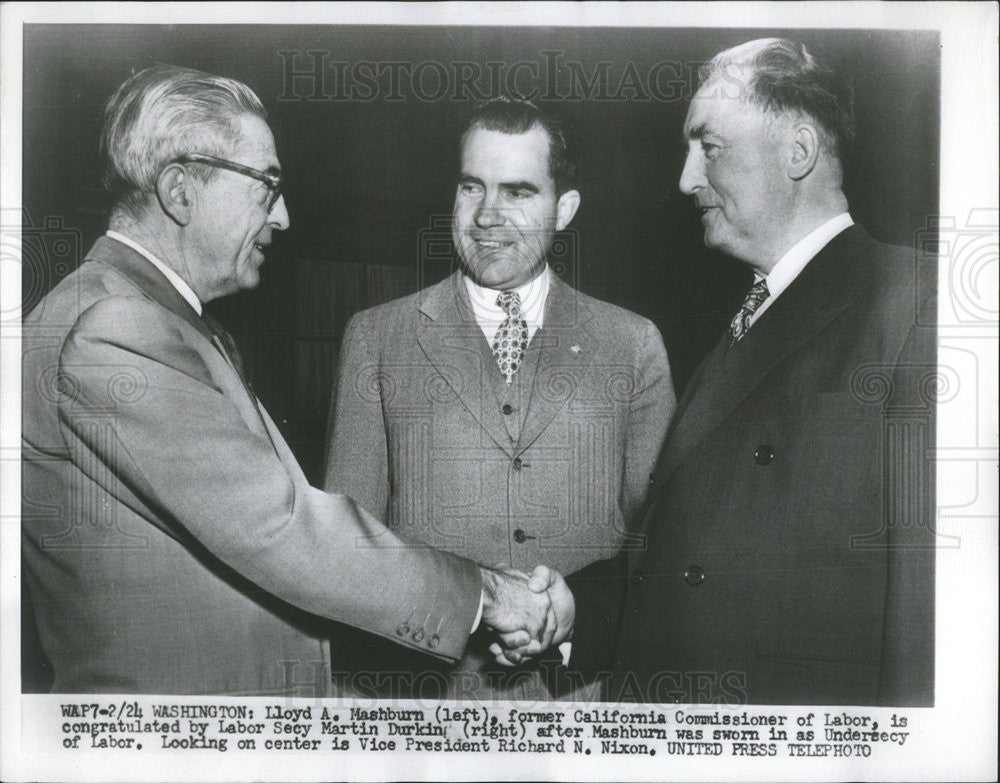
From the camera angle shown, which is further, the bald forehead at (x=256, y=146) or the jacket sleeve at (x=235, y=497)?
the bald forehead at (x=256, y=146)

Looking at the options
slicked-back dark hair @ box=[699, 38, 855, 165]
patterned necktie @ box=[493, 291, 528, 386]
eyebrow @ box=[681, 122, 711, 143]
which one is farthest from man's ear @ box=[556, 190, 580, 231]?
slicked-back dark hair @ box=[699, 38, 855, 165]

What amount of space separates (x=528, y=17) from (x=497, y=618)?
177 cm

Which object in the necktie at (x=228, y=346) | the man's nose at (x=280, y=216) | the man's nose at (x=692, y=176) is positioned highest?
the man's nose at (x=692, y=176)

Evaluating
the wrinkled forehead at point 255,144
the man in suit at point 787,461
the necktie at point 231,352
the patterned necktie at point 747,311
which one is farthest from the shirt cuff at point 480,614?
the wrinkled forehead at point 255,144

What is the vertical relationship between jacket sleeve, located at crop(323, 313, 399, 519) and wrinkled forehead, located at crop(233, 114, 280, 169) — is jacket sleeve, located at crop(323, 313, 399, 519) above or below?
below

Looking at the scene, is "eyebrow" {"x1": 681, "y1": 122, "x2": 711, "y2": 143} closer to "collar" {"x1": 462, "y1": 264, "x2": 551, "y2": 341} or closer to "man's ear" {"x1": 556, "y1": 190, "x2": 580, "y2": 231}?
"man's ear" {"x1": 556, "y1": 190, "x2": 580, "y2": 231}

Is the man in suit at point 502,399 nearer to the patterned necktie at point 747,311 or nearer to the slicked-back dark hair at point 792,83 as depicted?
the patterned necktie at point 747,311

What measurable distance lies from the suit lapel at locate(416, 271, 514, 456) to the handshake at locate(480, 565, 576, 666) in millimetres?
365

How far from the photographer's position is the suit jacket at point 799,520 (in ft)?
8.74

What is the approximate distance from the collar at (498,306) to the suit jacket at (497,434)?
0.03 metres

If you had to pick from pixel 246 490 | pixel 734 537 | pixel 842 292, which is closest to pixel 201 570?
pixel 246 490

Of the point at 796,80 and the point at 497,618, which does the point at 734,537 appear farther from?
the point at 796,80

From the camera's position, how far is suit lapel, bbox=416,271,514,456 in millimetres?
2730

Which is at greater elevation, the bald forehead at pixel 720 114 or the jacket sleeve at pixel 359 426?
the bald forehead at pixel 720 114
